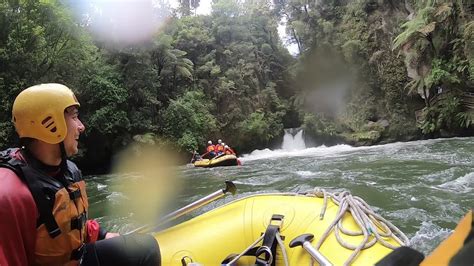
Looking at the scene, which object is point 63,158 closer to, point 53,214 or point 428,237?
point 53,214

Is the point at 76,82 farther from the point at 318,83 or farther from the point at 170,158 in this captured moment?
the point at 318,83

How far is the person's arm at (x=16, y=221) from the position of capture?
3.72 ft

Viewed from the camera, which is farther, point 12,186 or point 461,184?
point 461,184

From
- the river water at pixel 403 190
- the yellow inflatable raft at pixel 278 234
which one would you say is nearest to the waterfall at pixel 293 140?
the river water at pixel 403 190

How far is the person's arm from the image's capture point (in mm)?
1133

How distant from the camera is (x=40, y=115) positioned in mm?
1369

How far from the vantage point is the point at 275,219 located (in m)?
1.96

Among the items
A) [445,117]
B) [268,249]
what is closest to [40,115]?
[268,249]

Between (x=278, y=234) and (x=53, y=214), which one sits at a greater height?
(x=53, y=214)

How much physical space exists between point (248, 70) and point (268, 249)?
1755cm

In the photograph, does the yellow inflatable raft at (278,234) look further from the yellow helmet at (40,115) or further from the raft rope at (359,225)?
the yellow helmet at (40,115)

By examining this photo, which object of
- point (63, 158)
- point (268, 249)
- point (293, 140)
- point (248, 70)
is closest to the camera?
point (63, 158)

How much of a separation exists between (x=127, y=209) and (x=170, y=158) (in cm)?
998

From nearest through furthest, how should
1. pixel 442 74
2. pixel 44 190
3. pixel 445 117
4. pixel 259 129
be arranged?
pixel 44 190 → pixel 442 74 → pixel 445 117 → pixel 259 129
